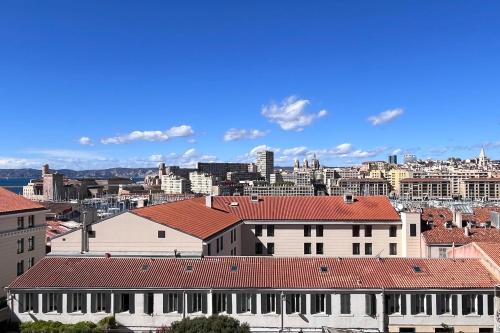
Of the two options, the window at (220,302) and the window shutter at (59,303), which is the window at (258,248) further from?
the window shutter at (59,303)

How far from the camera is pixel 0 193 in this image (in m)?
52.2

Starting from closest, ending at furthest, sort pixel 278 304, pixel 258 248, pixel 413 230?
pixel 278 304, pixel 413 230, pixel 258 248

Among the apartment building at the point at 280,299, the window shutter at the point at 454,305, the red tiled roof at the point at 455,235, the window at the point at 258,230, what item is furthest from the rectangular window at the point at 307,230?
the window shutter at the point at 454,305

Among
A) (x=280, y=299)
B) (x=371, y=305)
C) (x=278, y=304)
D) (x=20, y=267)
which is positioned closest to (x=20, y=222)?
(x=20, y=267)

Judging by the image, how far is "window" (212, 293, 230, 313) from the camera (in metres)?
34.8

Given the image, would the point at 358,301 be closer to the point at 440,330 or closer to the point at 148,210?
the point at 440,330

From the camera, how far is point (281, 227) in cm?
5947

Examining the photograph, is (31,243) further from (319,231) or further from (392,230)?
(392,230)

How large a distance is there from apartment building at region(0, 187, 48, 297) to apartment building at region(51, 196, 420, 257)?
19.6 feet

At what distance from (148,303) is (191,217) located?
15125 mm

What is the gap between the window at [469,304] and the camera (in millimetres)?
34656

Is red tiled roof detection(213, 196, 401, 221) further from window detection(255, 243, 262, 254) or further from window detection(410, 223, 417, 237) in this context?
window detection(410, 223, 417, 237)

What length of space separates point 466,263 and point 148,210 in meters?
26.3

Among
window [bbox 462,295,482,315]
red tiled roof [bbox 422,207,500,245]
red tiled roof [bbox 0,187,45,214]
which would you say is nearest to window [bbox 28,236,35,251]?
red tiled roof [bbox 0,187,45,214]
